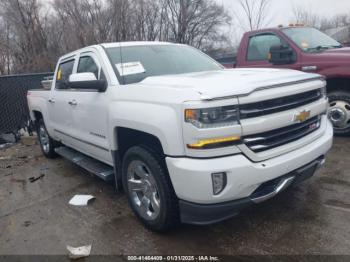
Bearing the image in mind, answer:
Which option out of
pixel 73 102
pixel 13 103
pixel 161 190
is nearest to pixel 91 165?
pixel 73 102

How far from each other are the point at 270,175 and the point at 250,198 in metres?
0.24

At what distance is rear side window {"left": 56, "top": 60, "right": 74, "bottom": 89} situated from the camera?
488 centimetres

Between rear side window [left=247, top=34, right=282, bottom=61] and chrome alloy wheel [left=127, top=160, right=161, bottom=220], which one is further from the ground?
rear side window [left=247, top=34, right=282, bottom=61]

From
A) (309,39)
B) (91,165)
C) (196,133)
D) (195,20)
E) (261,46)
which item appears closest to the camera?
(196,133)

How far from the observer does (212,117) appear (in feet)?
8.14

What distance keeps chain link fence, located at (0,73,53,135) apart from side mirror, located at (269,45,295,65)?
6386 mm

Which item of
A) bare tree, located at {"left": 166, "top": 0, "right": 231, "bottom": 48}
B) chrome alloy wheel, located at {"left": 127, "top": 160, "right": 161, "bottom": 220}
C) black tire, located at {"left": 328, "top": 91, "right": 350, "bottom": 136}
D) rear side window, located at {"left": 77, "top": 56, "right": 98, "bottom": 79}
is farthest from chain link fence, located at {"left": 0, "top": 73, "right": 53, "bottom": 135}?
bare tree, located at {"left": 166, "top": 0, "right": 231, "bottom": 48}

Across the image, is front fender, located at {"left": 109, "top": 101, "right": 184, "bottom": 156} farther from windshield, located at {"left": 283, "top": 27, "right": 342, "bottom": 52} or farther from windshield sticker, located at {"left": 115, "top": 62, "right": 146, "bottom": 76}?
windshield, located at {"left": 283, "top": 27, "right": 342, "bottom": 52}

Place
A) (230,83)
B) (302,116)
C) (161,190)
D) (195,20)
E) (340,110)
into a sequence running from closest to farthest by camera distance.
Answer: (230,83) < (161,190) < (302,116) < (340,110) < (195,20)

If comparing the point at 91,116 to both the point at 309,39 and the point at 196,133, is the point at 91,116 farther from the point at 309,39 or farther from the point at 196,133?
the point at 309,39

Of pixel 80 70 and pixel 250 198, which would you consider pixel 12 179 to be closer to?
pixel 80 70

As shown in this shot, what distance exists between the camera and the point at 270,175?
2.61 m

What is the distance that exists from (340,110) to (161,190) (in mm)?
3994

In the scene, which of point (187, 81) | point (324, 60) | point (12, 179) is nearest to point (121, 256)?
point (187, 81)
